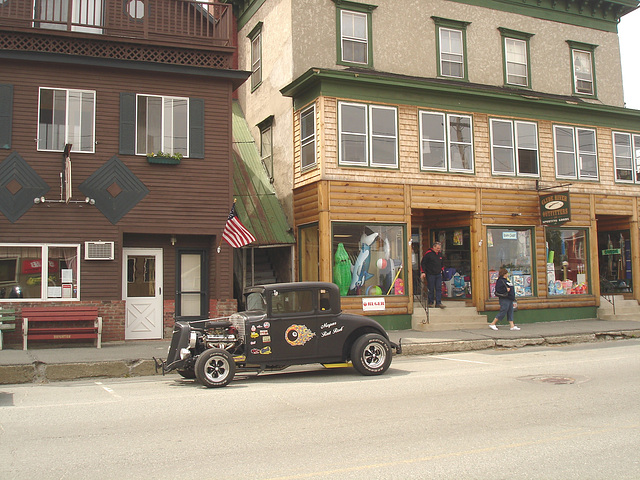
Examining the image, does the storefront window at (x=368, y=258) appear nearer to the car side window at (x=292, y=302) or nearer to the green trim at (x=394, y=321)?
the green trim at (x=394, y=321)

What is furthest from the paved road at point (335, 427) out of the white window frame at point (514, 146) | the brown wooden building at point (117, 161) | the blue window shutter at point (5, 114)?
the white window frame at point (514, 146)

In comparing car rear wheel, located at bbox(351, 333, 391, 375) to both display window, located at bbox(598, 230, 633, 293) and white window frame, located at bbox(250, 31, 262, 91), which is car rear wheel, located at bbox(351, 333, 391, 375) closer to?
white window frame, located at bbox(250, 31, 262, 91)

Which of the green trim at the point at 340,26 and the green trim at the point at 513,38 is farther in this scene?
the green trim at the point at 513,38

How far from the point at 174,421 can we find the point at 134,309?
340 inches

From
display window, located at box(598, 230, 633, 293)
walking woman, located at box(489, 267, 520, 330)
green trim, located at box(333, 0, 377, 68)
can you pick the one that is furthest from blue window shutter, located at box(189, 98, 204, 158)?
display window, located at box(598, 230, 633, 293)

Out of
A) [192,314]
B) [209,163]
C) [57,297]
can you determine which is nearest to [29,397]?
[57,297]

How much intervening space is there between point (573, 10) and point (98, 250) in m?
18.4

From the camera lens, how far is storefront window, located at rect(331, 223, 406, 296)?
1666 cm

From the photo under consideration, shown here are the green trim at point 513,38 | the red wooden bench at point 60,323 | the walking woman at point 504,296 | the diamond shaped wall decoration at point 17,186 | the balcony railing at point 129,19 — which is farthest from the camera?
the green trim at point 513,38

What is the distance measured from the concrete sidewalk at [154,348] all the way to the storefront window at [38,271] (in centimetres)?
148

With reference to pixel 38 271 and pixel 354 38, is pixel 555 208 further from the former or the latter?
pixel 38 271

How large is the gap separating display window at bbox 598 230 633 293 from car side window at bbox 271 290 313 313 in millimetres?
15062

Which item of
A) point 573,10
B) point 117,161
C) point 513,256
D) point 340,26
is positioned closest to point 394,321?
point 513,256

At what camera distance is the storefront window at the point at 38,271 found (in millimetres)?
14172
